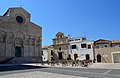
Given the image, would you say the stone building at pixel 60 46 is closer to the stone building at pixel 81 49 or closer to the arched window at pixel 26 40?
the stone building at pixel 81 49

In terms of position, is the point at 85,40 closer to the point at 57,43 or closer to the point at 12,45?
the point at 57,43

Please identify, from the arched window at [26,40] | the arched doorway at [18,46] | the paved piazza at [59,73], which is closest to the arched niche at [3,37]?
the arched doorway at [18,46]

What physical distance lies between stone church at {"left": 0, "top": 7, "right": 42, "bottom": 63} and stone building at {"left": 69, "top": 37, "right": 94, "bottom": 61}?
974 centimetres

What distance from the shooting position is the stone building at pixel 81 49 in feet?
124

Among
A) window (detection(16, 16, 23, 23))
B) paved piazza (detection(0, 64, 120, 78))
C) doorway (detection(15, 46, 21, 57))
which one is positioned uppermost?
window (detection(16, 16, 23, 23))

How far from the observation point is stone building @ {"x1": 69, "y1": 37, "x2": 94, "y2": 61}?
3773 centimetres

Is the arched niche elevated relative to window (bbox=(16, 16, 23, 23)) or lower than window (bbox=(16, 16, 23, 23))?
lower

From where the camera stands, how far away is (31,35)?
130 ft

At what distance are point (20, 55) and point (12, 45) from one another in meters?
3.62

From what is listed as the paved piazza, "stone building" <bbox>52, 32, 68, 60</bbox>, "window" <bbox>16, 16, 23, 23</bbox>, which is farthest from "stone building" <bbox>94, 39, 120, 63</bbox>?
"window" <bbox>16, 16, 23, 23</bbox>

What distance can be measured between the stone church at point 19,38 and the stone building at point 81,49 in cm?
974

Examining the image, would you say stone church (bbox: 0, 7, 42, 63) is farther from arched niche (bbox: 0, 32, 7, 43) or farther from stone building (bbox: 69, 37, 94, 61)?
stone building (bbox: 69, 37, 94, 61)

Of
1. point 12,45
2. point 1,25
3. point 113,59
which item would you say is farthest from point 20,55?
point 113,59

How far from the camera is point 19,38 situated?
3694 cm
